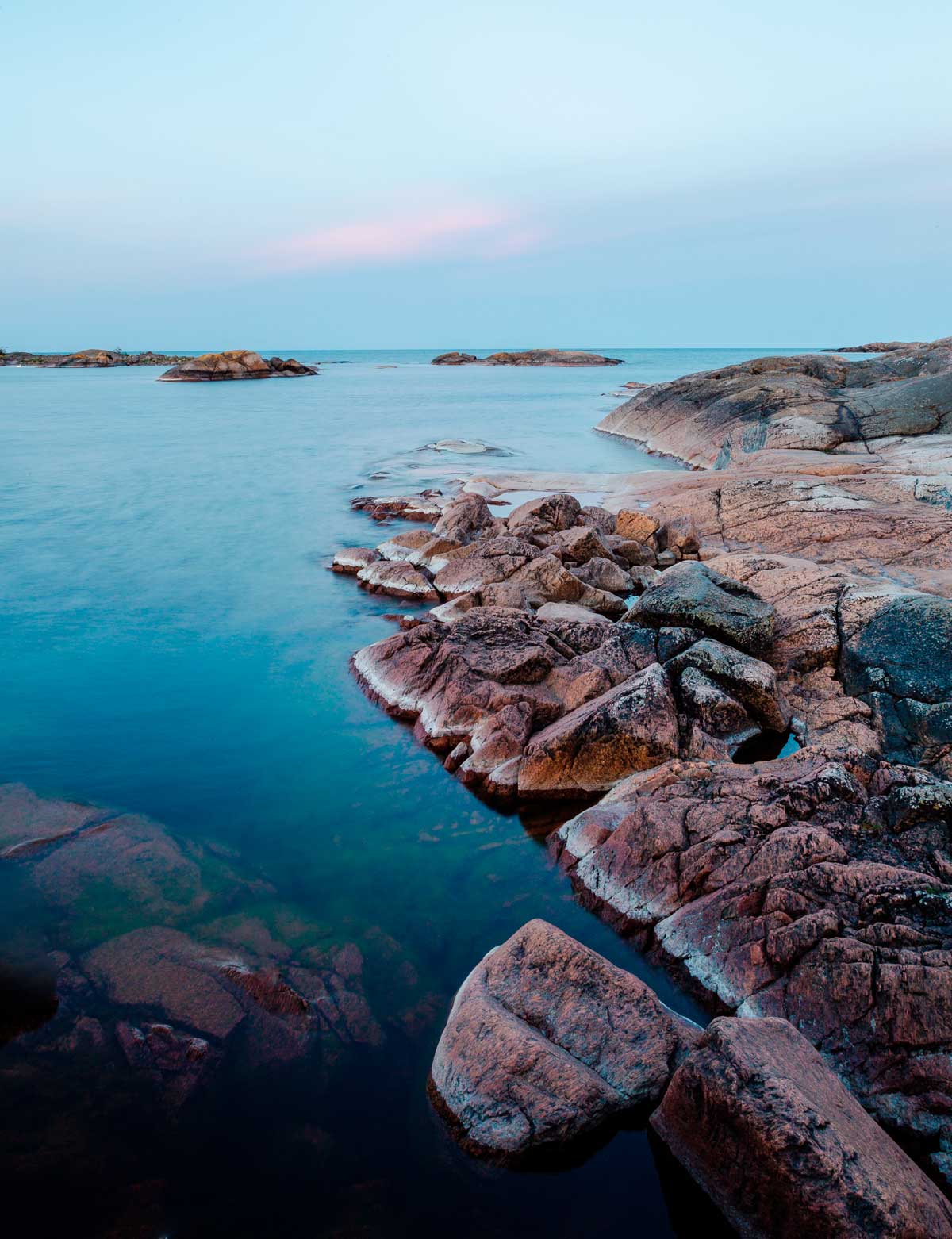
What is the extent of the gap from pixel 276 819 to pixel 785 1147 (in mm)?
5012

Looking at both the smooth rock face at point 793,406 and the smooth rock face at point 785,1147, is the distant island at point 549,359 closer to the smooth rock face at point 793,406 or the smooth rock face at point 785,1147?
the smooth rock face at point 793,406

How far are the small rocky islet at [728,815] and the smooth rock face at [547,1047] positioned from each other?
0.6 inches

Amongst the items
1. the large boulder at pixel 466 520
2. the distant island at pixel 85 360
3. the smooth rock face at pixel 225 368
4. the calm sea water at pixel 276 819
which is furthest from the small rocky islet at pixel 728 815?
the distant island at pixel 85 360

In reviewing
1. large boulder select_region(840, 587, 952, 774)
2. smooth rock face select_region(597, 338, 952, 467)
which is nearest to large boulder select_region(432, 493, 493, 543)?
large boulder select_region(840, 587, 952, 774)

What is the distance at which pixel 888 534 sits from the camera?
12.5m

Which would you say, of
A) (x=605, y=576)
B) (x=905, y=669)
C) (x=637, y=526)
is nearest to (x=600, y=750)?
(x=905, y=669)

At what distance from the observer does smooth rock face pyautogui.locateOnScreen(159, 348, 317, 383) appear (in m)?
77.0

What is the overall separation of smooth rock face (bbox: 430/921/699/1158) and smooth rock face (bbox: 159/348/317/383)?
79.8 metres

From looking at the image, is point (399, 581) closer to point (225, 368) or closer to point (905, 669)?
point (905, 669)

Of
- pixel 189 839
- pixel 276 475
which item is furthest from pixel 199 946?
pixel 276 475

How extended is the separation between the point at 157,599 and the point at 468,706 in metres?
7.92

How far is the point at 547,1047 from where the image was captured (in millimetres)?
4129

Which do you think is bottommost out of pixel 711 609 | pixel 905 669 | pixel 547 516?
pixel 905 669

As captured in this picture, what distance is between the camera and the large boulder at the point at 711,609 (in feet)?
29.6
